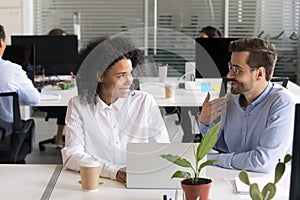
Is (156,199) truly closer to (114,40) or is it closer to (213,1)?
(114,40)

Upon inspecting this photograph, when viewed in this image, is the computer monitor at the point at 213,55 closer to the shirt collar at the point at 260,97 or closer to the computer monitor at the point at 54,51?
the computer monitor at the point at 54,51

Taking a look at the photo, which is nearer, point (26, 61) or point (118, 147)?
point (118, 147)

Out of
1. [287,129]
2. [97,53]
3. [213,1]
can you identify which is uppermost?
[213,1]

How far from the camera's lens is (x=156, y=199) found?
74.7 inches

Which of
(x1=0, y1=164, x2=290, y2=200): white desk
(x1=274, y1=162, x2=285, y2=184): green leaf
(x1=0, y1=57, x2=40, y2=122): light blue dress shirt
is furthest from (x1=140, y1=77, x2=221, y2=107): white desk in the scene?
(x1=274, y1=162, x2=285, y2=184): green leaf

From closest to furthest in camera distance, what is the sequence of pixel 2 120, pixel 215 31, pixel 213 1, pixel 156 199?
pixel 156 199
pixel 2 120
pixel 215 31
pixel 213 1

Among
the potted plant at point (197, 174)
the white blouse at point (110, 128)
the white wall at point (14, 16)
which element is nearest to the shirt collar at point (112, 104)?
the white blouse at point (110, 128)

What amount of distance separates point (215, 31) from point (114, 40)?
3311mm

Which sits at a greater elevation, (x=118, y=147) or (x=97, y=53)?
(x=97, y=53)

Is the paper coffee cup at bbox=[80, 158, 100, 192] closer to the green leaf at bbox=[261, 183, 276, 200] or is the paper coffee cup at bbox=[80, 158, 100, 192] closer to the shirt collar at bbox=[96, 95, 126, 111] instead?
the shirt collar at bbox=[96, 95, 126, 111]

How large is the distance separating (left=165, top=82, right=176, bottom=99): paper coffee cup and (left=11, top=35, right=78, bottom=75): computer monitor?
1.04 meters

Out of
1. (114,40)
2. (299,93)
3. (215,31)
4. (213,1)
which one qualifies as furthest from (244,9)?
(114,40)

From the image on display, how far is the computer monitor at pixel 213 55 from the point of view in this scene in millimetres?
4039

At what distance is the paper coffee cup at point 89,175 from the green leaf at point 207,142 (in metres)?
0.40
